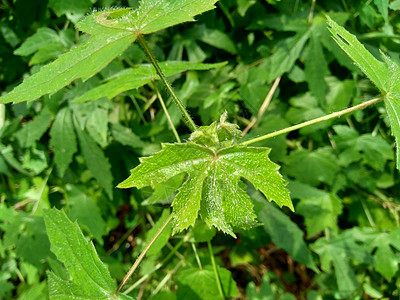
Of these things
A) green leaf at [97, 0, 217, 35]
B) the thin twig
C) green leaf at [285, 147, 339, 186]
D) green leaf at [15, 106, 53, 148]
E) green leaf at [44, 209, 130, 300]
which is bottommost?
green leaf at [285, 147, 339, 186]

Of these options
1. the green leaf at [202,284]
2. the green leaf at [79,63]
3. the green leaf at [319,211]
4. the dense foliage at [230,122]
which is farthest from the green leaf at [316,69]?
the green leaf at [79,63]

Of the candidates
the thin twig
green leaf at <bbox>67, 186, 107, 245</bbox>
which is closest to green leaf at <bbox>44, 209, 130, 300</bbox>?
green leaf at <bbox>67, 186, 107, 245</bbox>

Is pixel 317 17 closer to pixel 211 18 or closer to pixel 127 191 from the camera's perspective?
pixel 211 18

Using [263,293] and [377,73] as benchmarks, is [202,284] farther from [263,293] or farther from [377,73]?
[377,73]

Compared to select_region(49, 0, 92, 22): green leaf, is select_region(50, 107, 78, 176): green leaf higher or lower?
lower

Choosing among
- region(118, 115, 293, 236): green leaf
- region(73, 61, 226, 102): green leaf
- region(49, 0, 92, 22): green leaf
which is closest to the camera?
region(118, 115, 293, 236): green leaf

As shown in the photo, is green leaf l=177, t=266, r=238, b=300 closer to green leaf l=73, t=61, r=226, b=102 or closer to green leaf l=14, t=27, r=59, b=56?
green leaf l=73, t=61, r=226, b=102
